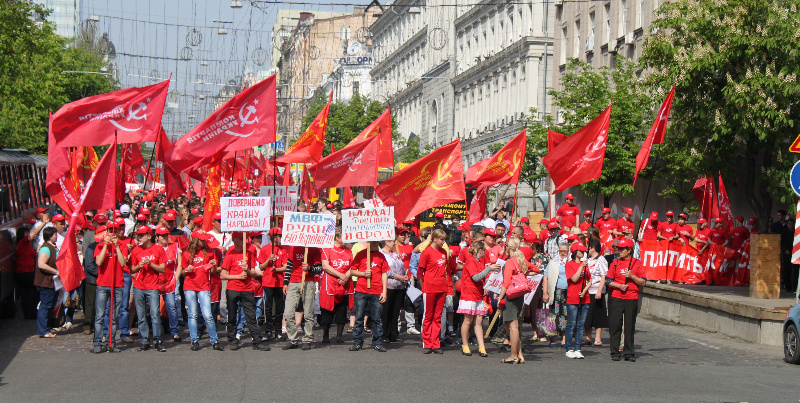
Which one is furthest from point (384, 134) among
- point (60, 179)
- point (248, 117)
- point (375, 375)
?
point (375, 375)

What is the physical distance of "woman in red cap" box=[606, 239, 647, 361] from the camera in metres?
13.6

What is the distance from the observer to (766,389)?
36.3 feet

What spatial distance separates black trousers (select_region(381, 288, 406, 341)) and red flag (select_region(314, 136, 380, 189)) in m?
3.04

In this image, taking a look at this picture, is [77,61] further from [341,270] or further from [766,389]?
[766,389]

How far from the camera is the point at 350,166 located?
1789 cm

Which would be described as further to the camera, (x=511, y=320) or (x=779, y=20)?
(x=779, y=20)

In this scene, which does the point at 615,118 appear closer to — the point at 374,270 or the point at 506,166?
the point at 506,166

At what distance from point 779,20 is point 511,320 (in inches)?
382

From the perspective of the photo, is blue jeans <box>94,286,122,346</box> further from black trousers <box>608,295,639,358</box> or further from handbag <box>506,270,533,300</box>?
black trousers <box>608,295,639,358</box>

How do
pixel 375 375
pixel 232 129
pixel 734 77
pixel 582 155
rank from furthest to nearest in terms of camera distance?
1. pixel 734 77
2. pixel 582 155
3. pixel 232 129
4. pixel 375 375

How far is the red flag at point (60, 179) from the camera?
15.1 metres

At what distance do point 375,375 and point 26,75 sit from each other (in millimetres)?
36146

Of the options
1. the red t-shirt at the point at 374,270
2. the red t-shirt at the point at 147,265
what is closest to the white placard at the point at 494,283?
the red t-shirt at the point at 374,270

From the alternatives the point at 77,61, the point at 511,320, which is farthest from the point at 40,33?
the point at 511,320
